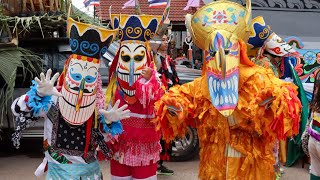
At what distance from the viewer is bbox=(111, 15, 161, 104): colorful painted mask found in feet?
13.2

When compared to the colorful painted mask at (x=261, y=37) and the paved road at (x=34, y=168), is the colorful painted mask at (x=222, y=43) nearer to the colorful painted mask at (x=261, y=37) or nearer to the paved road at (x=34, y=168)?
the colorful painted mask at (x=261, y=37)

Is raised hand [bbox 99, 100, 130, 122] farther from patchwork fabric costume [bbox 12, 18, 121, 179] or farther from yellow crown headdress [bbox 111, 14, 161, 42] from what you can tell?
yellow crown headdress [bbox 111, 14, 161, 42]

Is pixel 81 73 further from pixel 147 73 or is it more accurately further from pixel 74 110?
pixel 147 73

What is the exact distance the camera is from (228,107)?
3051 mm

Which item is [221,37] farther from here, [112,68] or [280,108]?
[112,68]

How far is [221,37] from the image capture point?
3207 mm

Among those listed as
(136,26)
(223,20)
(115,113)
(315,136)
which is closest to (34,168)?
(136,26)

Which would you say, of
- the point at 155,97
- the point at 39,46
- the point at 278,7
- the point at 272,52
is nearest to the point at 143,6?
the point at 278,7

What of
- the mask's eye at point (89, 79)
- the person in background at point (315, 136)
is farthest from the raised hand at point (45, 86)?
the person in background at point (315, 136)

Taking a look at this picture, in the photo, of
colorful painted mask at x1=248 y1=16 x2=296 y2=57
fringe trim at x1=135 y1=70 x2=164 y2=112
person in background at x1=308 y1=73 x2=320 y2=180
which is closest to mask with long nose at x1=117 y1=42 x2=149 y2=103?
fringe trim at x1=135 y1=70 x2=164 y2=112

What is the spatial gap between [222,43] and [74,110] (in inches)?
46.0

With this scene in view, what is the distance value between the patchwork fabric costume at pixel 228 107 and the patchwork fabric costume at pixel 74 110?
57 centimetres

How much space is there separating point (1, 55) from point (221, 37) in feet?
13.5

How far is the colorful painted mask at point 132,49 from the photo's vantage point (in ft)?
13.2
